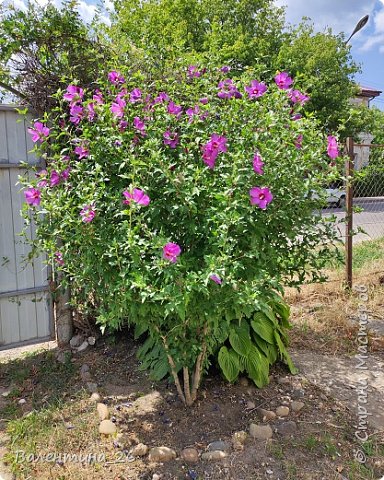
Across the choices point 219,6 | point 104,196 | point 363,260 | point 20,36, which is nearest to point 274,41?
point 219,6

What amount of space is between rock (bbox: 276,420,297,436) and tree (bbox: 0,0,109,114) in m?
2.36

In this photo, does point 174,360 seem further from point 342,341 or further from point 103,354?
point 342,341

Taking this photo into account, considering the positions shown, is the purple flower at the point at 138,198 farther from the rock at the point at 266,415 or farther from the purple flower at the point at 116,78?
the rock at the point at 266,415

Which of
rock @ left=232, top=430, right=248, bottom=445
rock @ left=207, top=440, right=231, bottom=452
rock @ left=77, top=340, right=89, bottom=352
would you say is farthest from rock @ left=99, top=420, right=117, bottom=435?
Result: rock @ left=77, top=340, right=89, bottom=352

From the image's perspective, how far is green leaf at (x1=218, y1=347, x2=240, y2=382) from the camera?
2.50 m

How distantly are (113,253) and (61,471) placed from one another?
1027 mm

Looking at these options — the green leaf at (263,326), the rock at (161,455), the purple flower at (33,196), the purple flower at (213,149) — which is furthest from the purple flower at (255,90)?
the rock at (161,455)

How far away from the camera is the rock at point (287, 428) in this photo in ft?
7.18

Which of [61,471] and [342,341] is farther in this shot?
[342,341]

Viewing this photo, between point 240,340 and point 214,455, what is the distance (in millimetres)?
713

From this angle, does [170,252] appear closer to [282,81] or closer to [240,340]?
[240,340]

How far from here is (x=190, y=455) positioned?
2000mm

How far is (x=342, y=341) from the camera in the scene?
3344 mm

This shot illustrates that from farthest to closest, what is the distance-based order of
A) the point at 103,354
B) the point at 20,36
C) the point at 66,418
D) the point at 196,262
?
the point at 103,354, the point at 20,36, the point at 66,418, the point at 196,262
